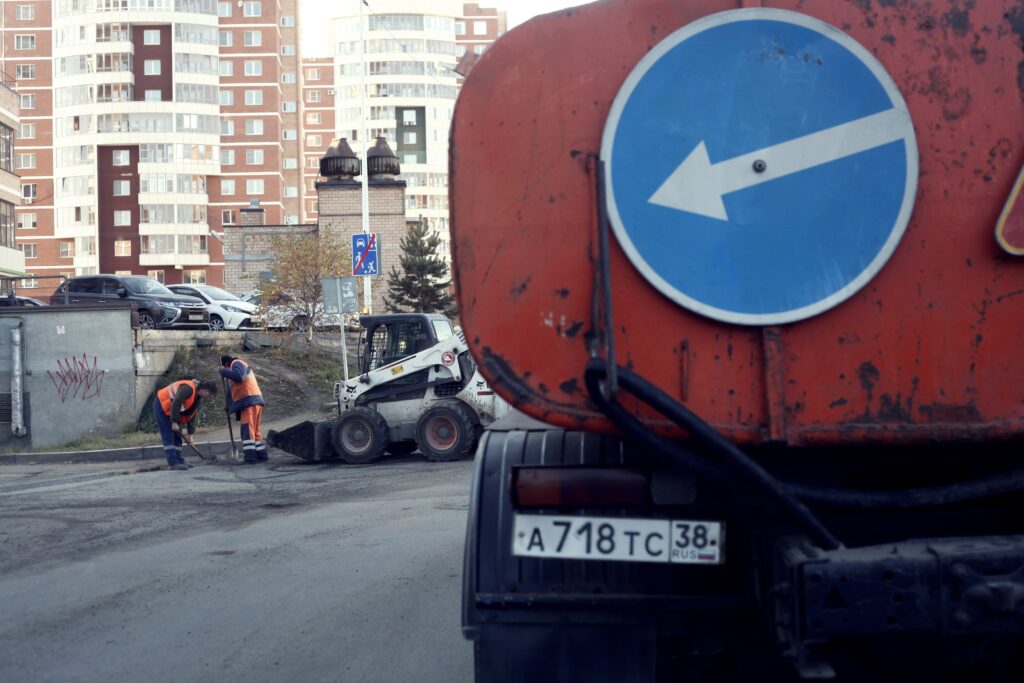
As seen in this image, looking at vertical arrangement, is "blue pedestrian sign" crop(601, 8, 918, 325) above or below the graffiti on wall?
above

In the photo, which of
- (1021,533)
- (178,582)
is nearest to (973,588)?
(1021,533)

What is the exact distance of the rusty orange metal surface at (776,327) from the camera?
3.04 meters

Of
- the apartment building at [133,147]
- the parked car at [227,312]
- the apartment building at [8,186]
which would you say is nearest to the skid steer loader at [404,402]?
the parked car at [227,312]

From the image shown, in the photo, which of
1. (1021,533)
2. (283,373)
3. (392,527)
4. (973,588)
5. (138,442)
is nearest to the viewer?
(973,588)

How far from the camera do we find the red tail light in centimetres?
327

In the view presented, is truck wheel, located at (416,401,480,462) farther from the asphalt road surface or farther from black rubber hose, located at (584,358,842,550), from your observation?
black rubber hose, located at (584,358,842,550)

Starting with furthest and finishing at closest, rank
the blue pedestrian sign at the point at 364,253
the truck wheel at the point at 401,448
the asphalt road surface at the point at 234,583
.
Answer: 1. the blue pedestrian sign at the point at 364,253
2. the truck wheel at the point at 401,448
3. the asphalt road surface at the point at 234,583

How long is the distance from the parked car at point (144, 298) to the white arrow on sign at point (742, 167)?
3350 cm

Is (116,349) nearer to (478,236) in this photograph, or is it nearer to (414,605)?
(414,605)

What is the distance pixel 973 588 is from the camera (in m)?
2.87

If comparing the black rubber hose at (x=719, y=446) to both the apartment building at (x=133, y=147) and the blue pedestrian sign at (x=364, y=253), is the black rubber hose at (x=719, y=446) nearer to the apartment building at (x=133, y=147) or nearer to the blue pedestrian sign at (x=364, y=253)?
the blue pedestrian sign at (x=364, y=253)

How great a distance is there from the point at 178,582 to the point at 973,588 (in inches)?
241

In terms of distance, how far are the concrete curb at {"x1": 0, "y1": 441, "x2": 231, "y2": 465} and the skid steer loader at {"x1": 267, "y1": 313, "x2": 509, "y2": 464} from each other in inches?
92.3

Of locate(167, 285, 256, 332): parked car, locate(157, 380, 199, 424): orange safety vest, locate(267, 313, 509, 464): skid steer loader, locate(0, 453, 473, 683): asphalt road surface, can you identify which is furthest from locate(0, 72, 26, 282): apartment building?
locate(0, 453, 473, 683): asphalt road surface
